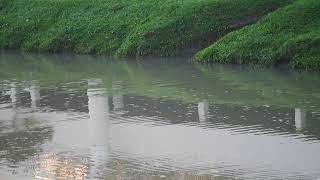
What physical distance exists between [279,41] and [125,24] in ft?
29.9

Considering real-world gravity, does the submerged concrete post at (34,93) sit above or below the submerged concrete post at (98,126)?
above

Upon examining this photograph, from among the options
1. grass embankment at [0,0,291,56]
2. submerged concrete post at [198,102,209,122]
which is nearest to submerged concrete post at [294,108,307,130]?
submerged concrete post at [198,102,209,122]

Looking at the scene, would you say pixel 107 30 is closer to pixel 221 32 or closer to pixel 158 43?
pixel 158 43

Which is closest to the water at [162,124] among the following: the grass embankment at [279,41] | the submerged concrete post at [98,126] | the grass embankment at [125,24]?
the submerged concrete post at [98,126]

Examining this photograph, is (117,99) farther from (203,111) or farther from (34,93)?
(34,93)

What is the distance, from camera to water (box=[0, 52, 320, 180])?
11.3 metres

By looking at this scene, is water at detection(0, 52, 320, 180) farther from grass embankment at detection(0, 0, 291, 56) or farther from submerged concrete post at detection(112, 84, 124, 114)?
grass embankment at detection(0, 0, 291, 56)

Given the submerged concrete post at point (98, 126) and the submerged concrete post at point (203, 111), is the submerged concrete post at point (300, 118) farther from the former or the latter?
the submerged concrete post at point (98, 126)

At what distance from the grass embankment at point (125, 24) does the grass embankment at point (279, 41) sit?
2.07 metres

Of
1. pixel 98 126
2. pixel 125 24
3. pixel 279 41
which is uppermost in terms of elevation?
pixel 125 24

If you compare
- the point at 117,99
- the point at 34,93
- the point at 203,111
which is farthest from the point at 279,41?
the point at 34,93

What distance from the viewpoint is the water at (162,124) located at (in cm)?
1130

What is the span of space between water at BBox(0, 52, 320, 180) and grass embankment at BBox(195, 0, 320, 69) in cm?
86

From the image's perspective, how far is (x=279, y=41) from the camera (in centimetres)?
2378
